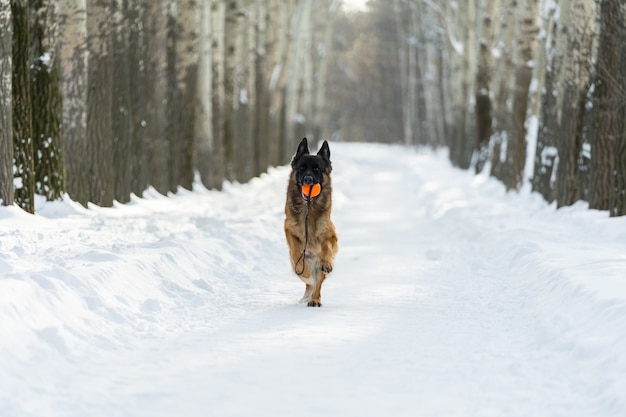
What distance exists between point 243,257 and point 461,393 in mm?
7003

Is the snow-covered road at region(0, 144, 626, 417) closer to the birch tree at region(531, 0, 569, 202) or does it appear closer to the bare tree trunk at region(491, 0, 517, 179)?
the birch tree at region(531, 0, 569, 202)

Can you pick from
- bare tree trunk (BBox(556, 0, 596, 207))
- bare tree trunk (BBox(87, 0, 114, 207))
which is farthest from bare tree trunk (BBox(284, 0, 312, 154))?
bare tree trunk (BBox(87, 0, 114, 207))

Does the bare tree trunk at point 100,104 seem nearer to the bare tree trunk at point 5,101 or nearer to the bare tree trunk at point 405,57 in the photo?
the bare tree trunk at point 5,101

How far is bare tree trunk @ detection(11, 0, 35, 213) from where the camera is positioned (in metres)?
11.5

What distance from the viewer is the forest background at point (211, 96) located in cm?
1249

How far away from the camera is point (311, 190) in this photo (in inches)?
328

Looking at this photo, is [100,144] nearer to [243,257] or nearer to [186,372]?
[243,257]

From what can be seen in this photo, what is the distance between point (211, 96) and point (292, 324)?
16.5m

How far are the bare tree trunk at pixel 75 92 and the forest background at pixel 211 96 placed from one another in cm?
2

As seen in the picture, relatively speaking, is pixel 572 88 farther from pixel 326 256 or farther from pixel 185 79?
pixel 326 256

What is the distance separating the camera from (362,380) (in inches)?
Result: 220

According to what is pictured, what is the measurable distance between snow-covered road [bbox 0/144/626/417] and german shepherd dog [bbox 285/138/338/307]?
36 centimetres

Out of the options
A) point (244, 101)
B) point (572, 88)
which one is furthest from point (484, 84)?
point (572, 88)

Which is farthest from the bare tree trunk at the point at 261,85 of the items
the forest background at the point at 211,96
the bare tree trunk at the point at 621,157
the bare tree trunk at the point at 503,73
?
the bare tree trunk at the point at 621,157
